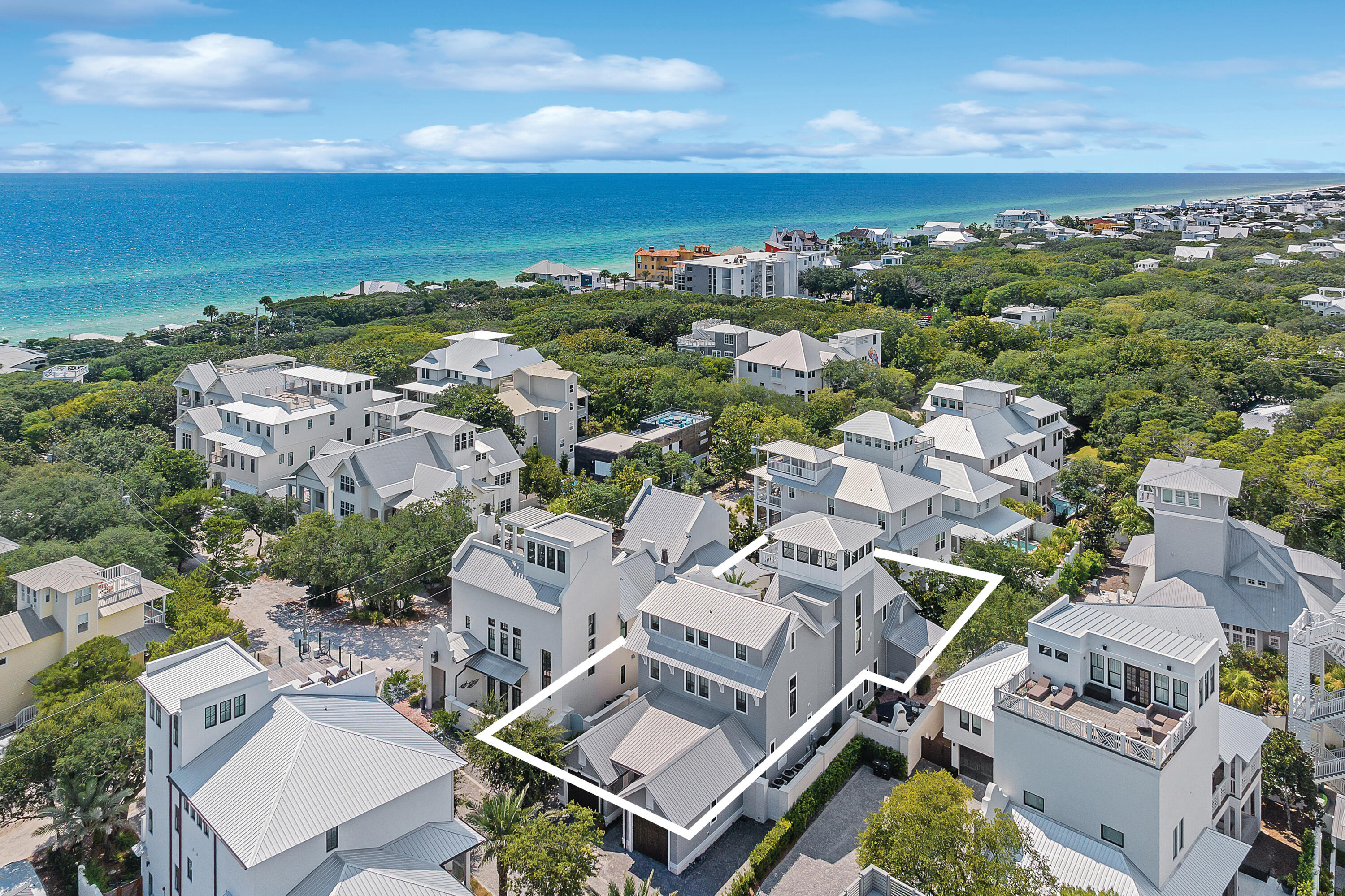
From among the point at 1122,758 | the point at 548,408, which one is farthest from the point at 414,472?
the point at 1122,758

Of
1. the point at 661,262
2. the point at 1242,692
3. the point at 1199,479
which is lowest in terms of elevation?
the point at 1242,692

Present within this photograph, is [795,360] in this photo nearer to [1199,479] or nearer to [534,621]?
[1199,479]

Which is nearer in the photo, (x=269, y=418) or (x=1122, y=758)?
(x=1122, y=758)

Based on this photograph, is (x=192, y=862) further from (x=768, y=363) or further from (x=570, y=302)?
(x=570, y=302)

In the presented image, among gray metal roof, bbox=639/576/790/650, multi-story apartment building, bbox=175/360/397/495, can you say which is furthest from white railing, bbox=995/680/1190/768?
multi-story apartment building, bbox=175/360/397/495

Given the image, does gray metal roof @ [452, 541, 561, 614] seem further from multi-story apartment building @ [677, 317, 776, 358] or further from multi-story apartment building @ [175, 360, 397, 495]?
multi-story apartment building @ [677, 317, 776, 358]

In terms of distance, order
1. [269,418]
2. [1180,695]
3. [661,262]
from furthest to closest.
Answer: [661,262], [269,418], [1180,695]

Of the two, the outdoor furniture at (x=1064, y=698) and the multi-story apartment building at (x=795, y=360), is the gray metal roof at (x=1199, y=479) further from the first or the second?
the multi-story apartment building at (x=795, y=360)
